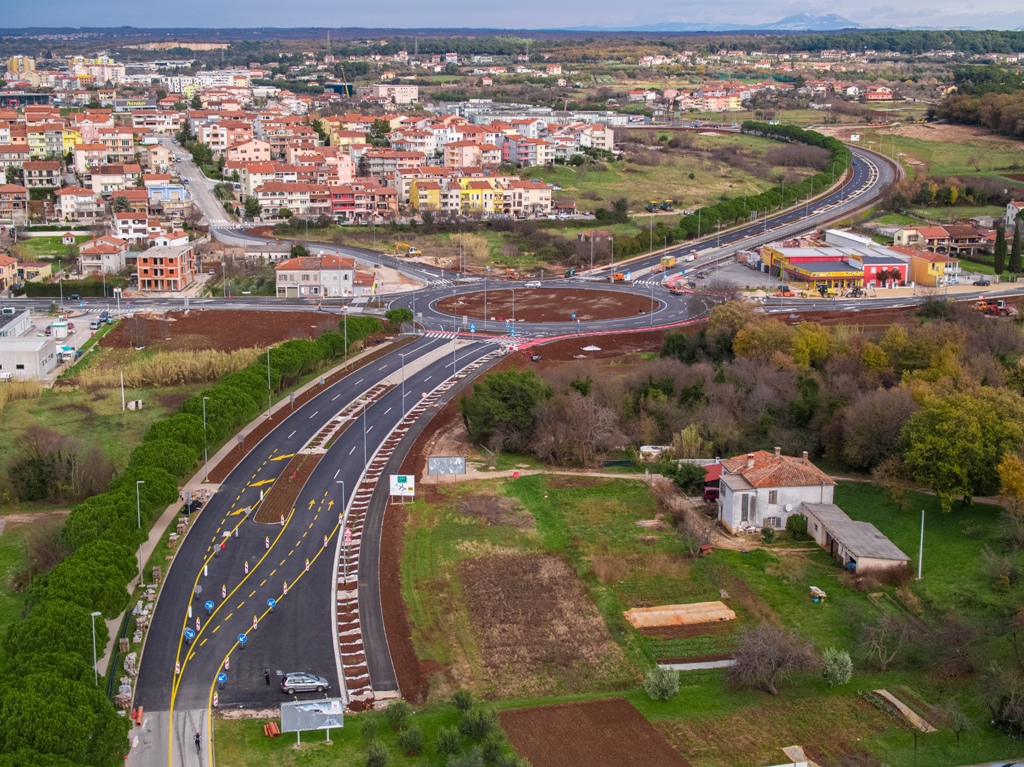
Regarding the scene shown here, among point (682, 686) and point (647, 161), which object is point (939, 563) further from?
point (647, 161)

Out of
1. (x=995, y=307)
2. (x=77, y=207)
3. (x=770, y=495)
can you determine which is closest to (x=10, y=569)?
(x=770, y=495)

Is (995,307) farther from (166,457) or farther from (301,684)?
(301,684)

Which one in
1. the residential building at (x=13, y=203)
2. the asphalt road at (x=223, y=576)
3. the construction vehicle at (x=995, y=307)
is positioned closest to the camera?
the asphalt road at (x=223, y=576)

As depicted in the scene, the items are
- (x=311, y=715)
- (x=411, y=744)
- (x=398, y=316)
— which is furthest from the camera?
(x=398, y=316)

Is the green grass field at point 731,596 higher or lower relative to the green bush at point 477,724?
lower

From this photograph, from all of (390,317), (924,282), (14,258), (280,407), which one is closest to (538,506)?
(280,407)

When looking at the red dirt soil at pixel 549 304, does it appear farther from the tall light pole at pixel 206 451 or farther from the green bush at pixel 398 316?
the tall light pole at pixel 206 451

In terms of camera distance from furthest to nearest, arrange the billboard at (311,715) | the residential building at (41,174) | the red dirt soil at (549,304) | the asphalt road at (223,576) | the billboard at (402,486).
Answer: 1. the residential building at (41,174)
2. the red dirt soil at (549,304)
3. the billboard at (402,486)
4. the asphalt road at (223,576)
5. the billboard at (311,715)

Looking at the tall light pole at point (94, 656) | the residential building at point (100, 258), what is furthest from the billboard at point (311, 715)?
the residential building at point (100, 258)
